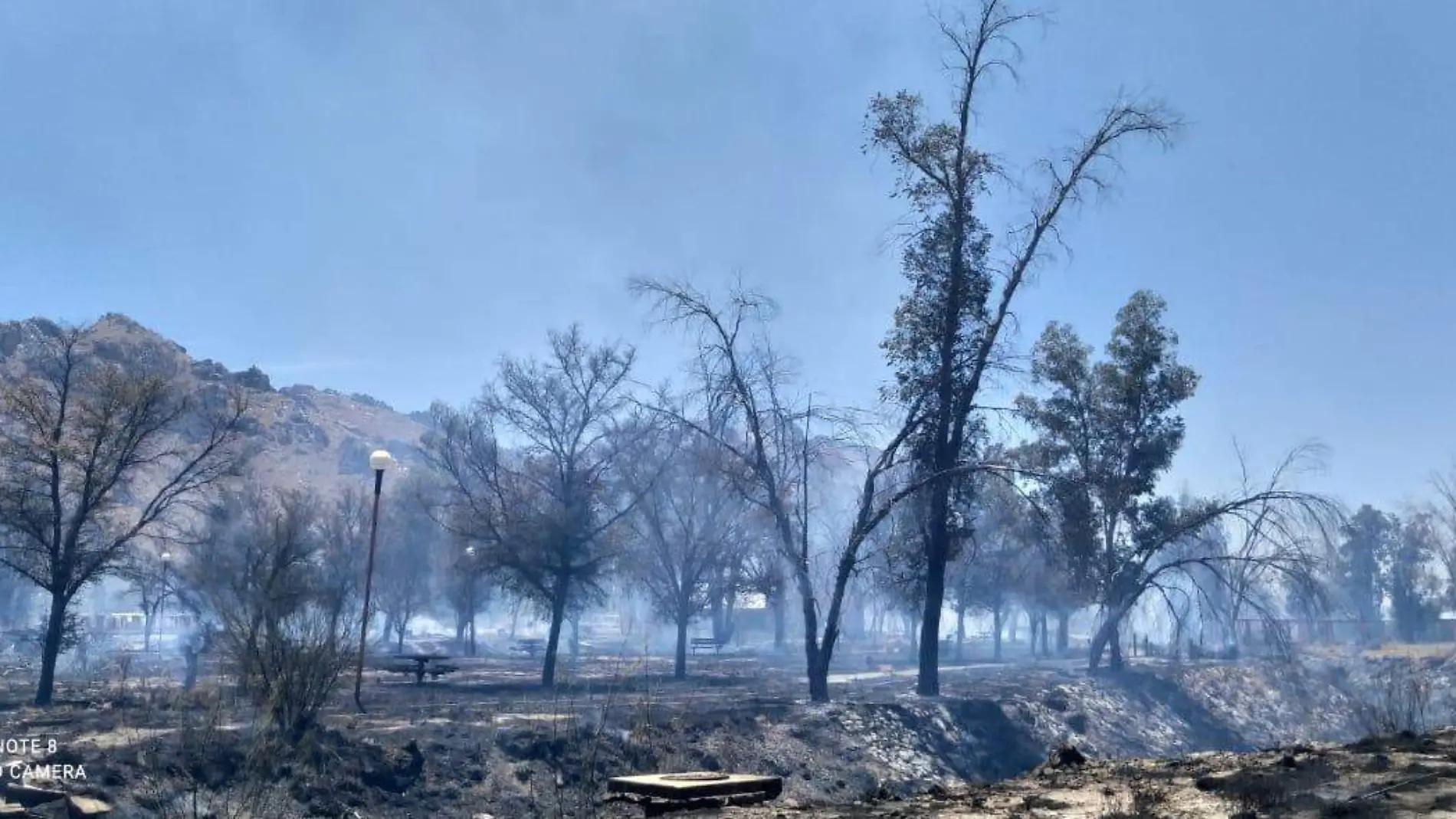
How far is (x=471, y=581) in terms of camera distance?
1730 inches

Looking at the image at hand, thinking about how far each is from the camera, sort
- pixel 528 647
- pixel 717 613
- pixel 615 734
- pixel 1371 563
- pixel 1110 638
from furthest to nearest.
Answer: pixel 1371 563
pixel 717 613
pixel 528 647
pixel 1110 638
pixel 615 734

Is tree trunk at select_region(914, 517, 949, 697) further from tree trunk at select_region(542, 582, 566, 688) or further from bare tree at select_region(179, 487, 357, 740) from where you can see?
bare tree at select_region(179, 487, 357, 740)

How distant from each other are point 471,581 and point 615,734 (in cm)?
2311

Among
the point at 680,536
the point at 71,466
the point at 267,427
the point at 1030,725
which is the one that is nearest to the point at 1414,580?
the point at 680,536

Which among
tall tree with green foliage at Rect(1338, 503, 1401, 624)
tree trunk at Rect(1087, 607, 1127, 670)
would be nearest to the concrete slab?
tree trunk at Rect(1087, 607, 1127, 670)

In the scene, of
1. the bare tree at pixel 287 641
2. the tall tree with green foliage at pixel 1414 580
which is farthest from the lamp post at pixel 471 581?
the tall tree with green foliage at pixel 1414 580

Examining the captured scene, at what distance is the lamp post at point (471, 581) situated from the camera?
38266mm

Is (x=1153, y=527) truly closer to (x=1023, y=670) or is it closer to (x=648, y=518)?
(x=1023, y=670)

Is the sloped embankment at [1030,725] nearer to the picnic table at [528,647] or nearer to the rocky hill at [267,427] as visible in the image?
the picnic table at [528,647]

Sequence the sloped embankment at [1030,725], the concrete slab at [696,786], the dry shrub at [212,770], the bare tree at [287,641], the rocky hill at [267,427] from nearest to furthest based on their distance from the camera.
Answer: the concrete slab at [696,786] → the dry shrub at [212,770] → the bare tree at [287,641] → the sloped embankment at [1030,725] → the rocky hill at [267,427]

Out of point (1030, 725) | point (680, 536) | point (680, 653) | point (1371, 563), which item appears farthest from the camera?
point (1371, 563)

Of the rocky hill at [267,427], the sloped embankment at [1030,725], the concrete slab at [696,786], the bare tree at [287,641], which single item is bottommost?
the sloped embankment at [1030,725]

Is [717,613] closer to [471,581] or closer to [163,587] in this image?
[471,581]

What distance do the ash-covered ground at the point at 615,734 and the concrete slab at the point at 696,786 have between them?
0.29m
